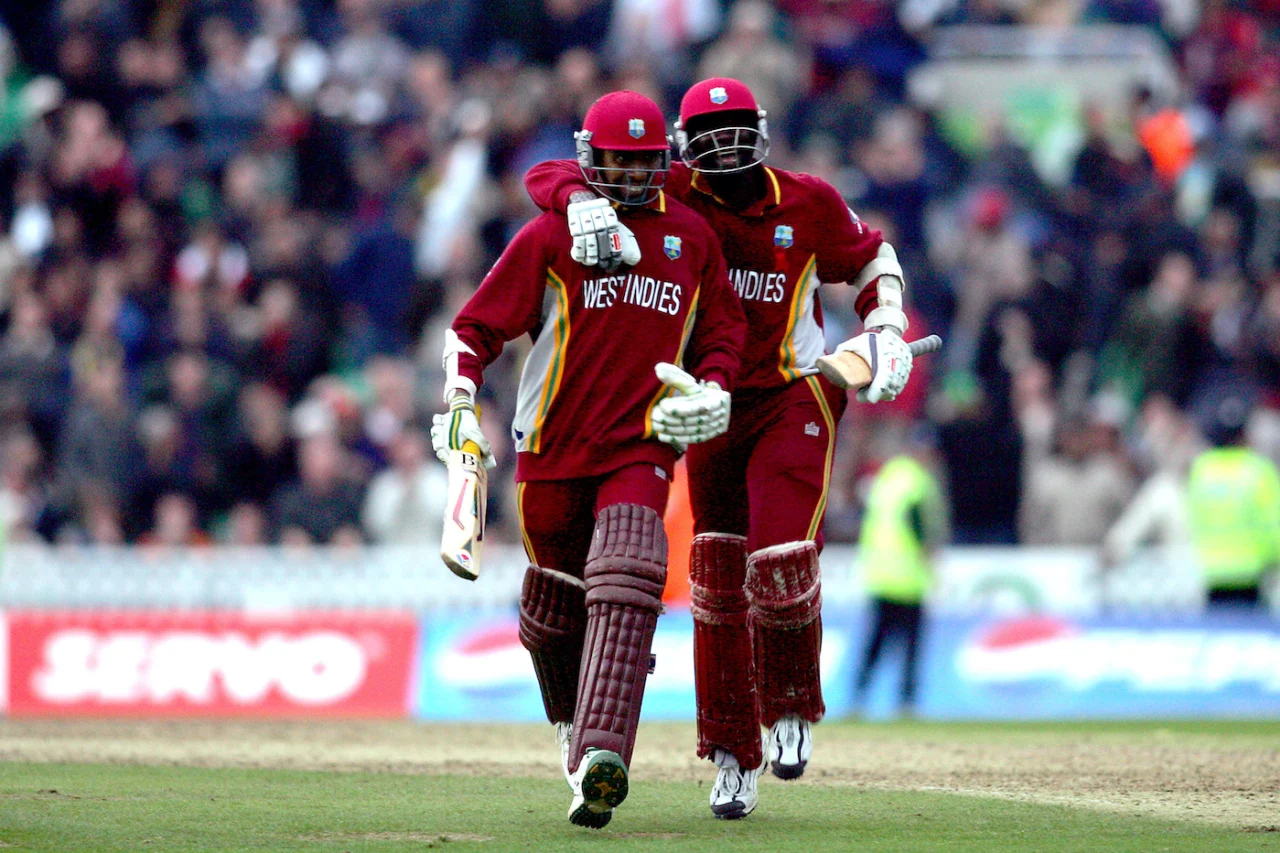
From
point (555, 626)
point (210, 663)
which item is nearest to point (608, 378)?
point (555, 626)

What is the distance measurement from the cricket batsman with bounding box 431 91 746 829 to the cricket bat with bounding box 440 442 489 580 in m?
0.07

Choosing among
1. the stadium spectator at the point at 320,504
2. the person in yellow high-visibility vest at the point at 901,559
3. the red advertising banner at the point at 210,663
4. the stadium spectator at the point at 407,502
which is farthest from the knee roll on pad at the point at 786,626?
the stadium spectator at the point at 320,504

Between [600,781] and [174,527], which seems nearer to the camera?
[600,781]

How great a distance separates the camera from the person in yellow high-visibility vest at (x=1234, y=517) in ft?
47.8

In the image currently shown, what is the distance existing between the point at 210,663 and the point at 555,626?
318 inches

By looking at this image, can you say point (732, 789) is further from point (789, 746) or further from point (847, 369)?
point (847, 369)

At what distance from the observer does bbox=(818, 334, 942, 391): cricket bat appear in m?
7.34

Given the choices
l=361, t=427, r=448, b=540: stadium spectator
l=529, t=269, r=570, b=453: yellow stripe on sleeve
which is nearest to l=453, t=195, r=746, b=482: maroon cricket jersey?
l=529, t=269, r=570, b=453: yellow stripe on sleeve

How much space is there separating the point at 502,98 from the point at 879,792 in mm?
10996

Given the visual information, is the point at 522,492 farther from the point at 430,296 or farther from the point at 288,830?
the point at 430,296

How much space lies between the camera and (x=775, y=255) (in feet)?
25.1

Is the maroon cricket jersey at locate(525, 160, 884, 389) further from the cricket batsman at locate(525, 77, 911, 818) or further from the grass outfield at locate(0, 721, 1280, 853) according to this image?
the grass outfield at locate(0, 721, 1280, 853)

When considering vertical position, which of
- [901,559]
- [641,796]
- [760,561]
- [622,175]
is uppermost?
[622,175]

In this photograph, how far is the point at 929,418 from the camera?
16797mm
